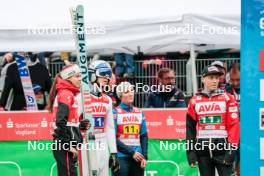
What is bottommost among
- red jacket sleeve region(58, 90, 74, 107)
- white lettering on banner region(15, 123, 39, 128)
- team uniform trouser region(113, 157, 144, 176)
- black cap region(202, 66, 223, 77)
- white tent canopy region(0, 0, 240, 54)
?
team uniform trouser region(113, 157, 144, 176)

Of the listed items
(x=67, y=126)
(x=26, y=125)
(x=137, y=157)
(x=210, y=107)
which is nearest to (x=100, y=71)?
(x=67, y=126)

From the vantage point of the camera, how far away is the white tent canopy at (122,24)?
8898 millimetres

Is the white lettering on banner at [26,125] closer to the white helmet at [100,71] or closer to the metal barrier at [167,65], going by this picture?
the white helmet at [100,71]

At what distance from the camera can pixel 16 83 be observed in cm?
1138

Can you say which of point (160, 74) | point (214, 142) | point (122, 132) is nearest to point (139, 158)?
point (122, 132)

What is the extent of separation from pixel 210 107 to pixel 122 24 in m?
1.84

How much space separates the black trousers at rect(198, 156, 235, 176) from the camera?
26.4ft

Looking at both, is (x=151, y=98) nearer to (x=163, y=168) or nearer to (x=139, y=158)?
(x=163, y=168)

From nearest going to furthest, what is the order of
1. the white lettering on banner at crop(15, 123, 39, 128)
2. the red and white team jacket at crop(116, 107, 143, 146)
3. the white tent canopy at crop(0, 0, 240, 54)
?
1. the red and white team jacket at crop(116, 107, 143, 146)
2. the white tent canopy at crop(0, 0, 240, 54)
3. the white lettering on banner at crop(15, 123, 39, 128)

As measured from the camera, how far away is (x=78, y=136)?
8094 millimetres

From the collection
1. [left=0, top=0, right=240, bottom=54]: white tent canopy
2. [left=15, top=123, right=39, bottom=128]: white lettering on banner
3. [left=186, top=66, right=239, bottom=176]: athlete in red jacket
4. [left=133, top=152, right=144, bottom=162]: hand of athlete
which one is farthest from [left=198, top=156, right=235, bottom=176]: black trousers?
[left=15, top=123, right=39, bottom=128]: white lettering on banner

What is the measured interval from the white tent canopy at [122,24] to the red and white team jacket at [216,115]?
112cm

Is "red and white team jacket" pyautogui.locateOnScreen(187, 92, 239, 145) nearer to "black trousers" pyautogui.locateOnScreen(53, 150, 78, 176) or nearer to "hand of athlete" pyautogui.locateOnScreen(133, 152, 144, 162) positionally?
"hand of athlete" pyautogui.locateOnScreen(133, 152, 144, 162)

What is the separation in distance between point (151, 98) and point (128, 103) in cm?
189
